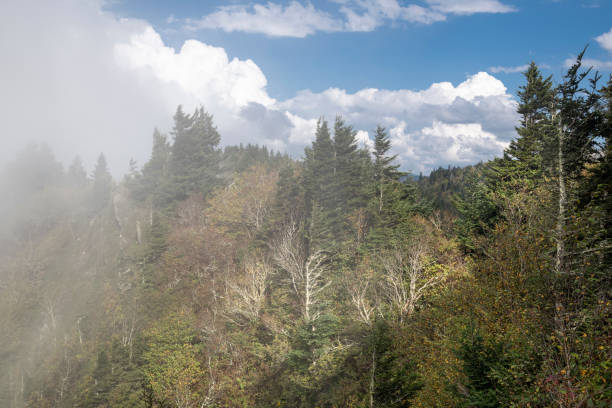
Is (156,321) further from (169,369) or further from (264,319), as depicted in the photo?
(264,319)

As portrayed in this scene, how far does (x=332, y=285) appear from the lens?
109 feet

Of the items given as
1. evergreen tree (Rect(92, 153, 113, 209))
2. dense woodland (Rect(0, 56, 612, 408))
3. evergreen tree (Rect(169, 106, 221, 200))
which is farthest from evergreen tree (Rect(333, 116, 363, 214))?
evergreen tree (Rect(92, 153, 113, 209))

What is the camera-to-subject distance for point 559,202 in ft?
46.9

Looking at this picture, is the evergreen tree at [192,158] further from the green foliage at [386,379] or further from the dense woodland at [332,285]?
the green foliage at [386,379]

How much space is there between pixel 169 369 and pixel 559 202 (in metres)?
37.0

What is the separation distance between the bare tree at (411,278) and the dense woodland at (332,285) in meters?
0.26

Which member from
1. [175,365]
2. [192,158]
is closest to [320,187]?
[175,365]

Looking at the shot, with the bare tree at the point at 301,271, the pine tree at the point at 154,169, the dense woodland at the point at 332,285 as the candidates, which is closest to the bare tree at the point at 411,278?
the dense woodland at the point at 332,285

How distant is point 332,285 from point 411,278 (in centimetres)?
1129

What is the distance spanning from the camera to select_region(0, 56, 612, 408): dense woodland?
12.1 metres

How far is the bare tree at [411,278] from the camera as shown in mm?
23625

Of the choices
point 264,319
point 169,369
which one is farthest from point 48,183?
point 264,319

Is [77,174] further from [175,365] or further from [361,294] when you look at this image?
[361,294]

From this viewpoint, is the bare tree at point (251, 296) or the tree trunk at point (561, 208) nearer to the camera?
the tree trunk at point (561, 208)
